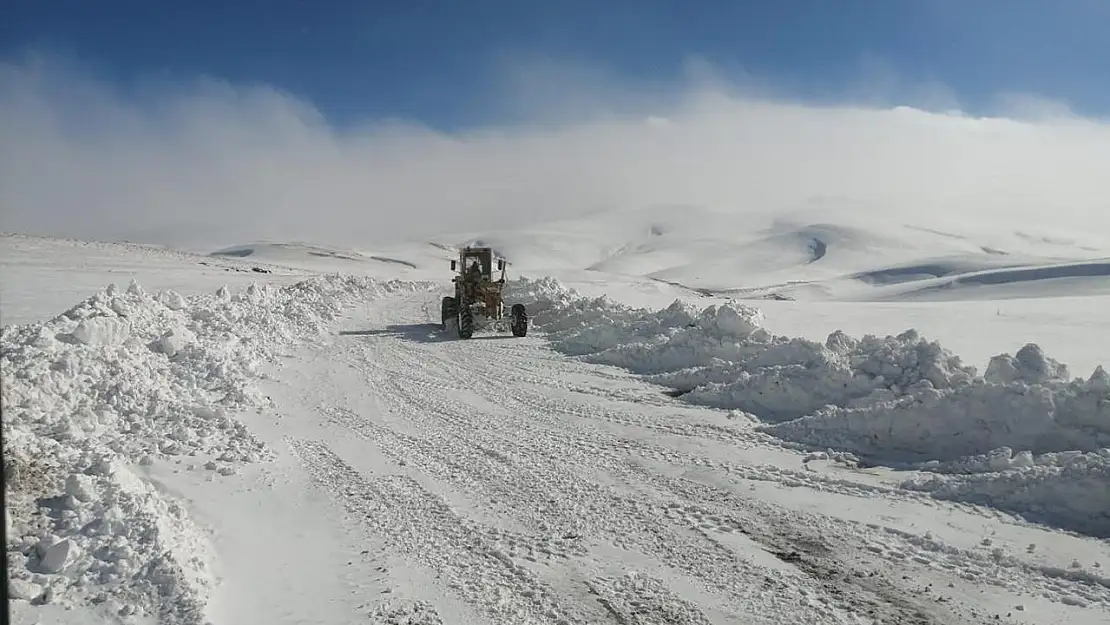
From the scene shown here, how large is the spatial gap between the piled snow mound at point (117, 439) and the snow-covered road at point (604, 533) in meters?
0.44

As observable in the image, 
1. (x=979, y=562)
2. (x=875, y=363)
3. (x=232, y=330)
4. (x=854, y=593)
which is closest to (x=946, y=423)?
(x=875, y=363)

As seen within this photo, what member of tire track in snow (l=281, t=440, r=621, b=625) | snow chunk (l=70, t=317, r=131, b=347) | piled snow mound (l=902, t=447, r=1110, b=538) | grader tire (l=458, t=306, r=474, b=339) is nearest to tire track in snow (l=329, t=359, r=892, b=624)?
tire track in snow (l=281, t=440, r=621, b=625)

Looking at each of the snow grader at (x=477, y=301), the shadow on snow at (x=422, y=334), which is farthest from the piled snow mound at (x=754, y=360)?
the shadow on snow at (x=422, y=334)

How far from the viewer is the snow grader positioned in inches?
700

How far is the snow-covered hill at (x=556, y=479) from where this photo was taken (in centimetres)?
504

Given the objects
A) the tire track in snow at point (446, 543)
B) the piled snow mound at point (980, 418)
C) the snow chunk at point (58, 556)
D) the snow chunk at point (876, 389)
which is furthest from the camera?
the snow chunk at point (876, 389)

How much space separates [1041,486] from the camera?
21.7 ft

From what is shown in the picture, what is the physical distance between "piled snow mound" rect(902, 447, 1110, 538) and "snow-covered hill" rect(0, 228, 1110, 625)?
0.02 m

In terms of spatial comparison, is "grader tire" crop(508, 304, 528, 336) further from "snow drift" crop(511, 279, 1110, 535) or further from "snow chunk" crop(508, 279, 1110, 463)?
"snow drift" crop(511, 279, 1110, 535)

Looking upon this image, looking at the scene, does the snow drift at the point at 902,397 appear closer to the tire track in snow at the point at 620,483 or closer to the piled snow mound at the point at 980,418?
the piled snow mound at the point at 980,418

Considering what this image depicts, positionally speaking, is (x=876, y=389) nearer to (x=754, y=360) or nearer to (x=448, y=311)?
(x=754, y=360)

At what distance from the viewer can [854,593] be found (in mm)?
5199

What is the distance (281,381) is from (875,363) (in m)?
8.66

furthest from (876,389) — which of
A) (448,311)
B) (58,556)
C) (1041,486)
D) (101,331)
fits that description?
(448,311)
